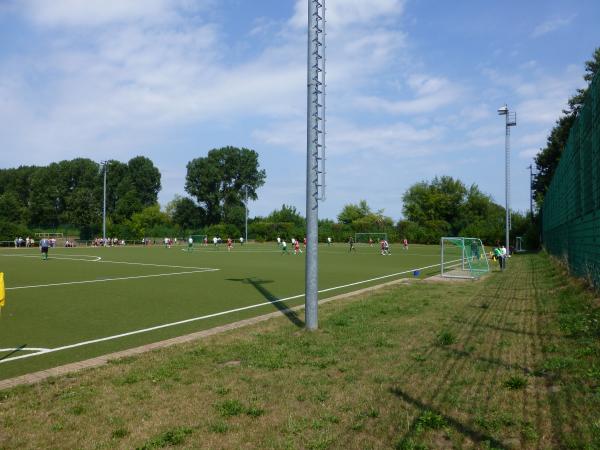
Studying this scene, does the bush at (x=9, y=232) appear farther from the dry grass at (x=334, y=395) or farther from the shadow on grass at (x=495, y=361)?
the shadow on grass at (x=495, y=361)

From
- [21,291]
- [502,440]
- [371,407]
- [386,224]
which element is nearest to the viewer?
[502,440]

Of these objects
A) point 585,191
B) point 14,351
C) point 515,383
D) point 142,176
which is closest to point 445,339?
point 515,383

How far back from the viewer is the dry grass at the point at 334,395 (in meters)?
3.79

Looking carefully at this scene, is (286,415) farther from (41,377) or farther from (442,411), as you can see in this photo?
(41,377)

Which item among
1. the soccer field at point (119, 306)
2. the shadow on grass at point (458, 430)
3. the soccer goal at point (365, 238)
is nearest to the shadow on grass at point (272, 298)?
the soccer field at point (119, 306)

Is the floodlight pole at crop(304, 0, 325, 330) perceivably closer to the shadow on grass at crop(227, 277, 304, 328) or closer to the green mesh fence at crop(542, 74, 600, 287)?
the shadow on grass at crop(227, 277, 304, 328)

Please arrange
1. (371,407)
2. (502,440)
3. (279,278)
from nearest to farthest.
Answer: (502,440) → (371,407) → (279,278)

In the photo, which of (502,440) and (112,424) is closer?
(502,440)

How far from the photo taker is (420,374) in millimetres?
5332

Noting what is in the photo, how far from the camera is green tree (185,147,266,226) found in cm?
9781

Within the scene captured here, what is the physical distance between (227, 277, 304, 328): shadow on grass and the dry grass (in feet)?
4.30

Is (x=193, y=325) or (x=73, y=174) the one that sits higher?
(x=73, y=174)

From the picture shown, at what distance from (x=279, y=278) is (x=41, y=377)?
1276 cm

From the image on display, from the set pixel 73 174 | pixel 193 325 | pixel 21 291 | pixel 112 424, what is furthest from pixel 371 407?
pixel 73 174
